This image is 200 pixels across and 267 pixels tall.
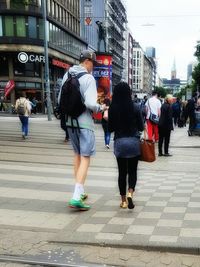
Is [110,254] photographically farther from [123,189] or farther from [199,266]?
[123,189]

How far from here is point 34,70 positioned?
5344 centimetres

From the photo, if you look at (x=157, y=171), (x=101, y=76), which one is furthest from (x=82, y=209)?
(x=101, y=76)

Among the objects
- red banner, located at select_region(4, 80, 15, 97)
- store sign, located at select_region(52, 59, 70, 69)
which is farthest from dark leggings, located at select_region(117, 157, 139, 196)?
store sign, located at select_region(52, 59, 70, 69)

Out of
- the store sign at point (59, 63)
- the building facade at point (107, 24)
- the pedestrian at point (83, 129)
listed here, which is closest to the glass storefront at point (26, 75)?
the store sign at point (59, 63)

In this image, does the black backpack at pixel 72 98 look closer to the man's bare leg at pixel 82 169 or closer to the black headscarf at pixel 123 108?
the black headscarf at pixel 123 108

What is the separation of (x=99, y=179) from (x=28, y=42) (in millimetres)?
45795

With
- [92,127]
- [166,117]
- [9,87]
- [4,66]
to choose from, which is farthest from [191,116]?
[4,66]

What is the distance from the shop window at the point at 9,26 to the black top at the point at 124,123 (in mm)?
48168

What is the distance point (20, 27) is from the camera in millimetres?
51812

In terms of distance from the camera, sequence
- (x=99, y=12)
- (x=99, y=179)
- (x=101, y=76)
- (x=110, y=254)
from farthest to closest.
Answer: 1. (x=99, y=12)
2. (x=101, y=76)
3. (x=99, y=179)
4. (x=110, y=254)

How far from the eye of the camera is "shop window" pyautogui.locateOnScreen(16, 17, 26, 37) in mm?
51688

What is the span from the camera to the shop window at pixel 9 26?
51344 millimetres

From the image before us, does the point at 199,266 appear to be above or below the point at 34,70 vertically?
below

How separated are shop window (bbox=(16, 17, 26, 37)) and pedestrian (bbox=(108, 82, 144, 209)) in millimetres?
48298
